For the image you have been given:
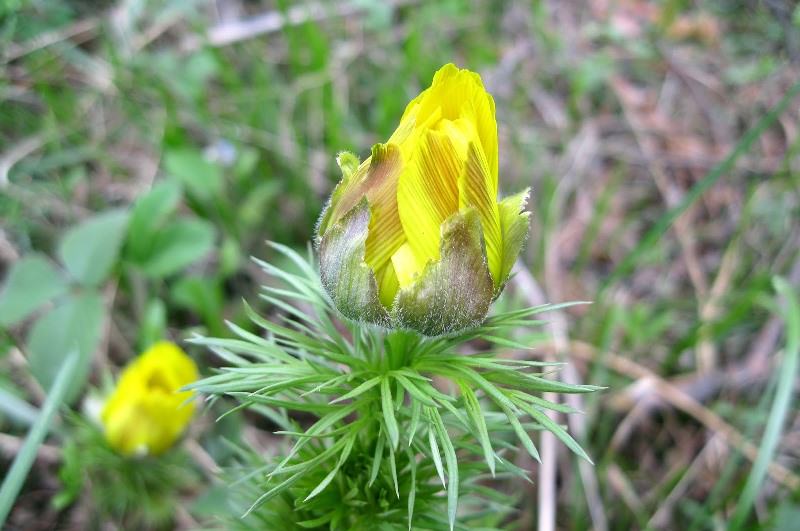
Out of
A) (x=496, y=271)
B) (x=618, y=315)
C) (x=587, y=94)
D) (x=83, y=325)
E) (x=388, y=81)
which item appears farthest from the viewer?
(x=587, y=94)

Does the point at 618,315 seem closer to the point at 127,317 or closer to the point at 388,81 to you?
the point at 388,81

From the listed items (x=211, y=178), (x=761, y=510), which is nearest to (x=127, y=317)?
(x=211, y=178)

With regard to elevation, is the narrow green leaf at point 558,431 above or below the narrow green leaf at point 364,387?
below

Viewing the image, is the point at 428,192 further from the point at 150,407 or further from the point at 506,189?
the point at 506,189

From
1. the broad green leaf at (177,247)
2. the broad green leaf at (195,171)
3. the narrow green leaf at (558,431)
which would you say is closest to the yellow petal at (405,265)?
the narrow green leaf at (558,431)

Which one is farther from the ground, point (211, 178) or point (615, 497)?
point (211, 178)

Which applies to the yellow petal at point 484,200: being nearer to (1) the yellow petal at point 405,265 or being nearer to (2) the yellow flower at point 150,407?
(1) the yellow petal at point 405,265
